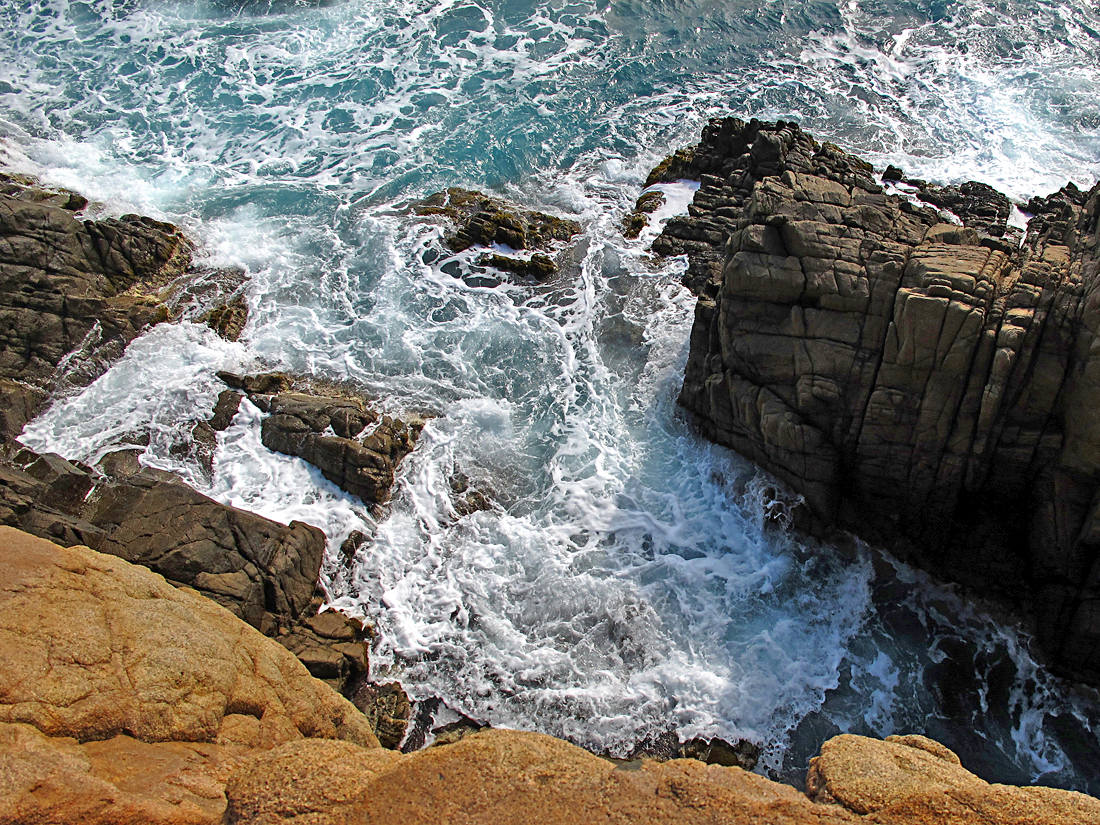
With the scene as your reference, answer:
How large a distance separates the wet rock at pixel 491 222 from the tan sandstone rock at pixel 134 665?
64.8 feet

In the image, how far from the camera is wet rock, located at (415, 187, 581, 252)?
94.9ft

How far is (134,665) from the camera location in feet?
33.2

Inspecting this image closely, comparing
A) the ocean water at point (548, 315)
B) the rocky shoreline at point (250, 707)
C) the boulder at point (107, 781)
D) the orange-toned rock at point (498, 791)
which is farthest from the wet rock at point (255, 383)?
the orange-toned rock at point (498, 791)

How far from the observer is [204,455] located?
20438 mm

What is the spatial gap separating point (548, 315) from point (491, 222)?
5.81 m

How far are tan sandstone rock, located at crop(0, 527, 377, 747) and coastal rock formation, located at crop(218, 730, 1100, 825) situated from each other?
1.91 meters

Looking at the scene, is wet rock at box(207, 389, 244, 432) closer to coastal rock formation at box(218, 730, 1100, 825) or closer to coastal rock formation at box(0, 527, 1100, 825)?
coastal rock formation at box(0, 527, 1100, 825)

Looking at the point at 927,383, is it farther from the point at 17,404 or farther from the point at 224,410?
the point at 17,404

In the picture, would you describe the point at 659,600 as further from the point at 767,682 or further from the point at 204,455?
the point at 204,455

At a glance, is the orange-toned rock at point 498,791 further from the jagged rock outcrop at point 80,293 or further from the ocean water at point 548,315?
the jagged rock outcrop at point 80,293

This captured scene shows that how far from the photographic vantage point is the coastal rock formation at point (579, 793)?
8.14 metres

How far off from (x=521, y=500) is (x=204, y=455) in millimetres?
9457

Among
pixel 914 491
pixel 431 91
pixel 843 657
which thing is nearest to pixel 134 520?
pixel 843 657

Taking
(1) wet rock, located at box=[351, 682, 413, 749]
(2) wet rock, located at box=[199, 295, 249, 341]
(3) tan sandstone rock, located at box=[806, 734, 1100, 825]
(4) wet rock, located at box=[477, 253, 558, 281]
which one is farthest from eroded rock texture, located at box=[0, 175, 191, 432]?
(3) tan sandstone rock, located at box=[806, 734, 1100, 825]
